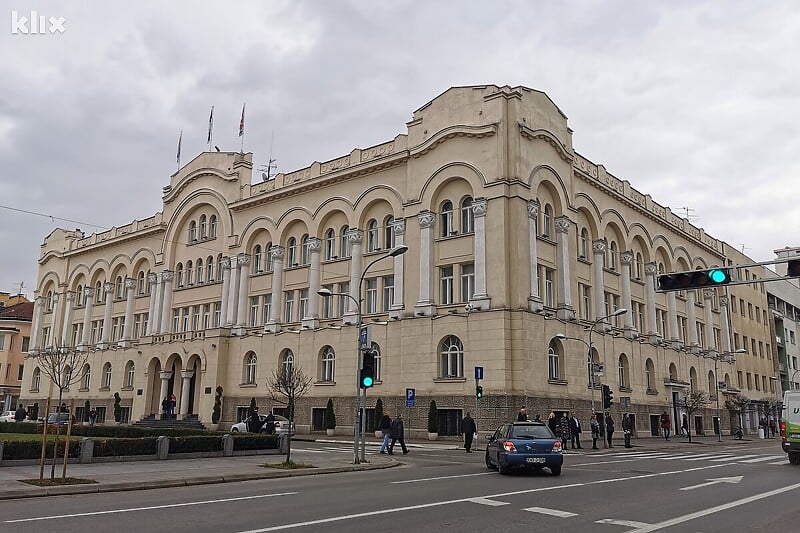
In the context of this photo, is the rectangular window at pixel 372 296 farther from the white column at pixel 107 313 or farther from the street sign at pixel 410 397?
the white column at pixel 107 313

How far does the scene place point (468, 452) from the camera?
95.4 feet

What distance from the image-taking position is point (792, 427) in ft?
73.7

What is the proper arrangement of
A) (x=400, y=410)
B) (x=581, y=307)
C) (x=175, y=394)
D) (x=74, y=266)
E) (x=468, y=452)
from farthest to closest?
(x=74, y=266) → (x=175, y=394) → (x=581, y=307) → (x=400, y=410) → (x=468, y=452)

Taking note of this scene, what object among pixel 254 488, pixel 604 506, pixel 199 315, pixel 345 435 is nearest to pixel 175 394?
pixel 199 315

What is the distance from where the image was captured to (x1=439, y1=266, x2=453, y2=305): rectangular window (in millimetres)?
38469

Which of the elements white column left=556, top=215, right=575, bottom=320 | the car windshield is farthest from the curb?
white column left=556, top=215, right=575, bottom=320

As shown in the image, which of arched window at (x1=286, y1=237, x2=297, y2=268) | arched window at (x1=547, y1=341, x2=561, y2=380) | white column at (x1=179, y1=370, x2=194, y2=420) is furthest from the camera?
white column at (x1=179, y1=370, x2=194, y2=420)

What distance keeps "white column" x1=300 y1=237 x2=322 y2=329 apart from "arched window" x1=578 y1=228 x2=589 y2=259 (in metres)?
16.9

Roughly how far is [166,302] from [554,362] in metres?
32.5

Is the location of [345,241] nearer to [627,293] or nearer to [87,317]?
[627,293]

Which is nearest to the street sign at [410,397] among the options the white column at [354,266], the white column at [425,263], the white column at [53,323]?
the white column at [425,263]

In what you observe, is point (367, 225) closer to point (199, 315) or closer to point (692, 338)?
point (199, 315)

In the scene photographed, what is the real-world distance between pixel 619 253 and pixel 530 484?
34969mm

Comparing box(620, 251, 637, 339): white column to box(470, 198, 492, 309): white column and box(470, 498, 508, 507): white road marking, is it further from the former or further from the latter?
box(470, 498, 508, 507): white road marking
